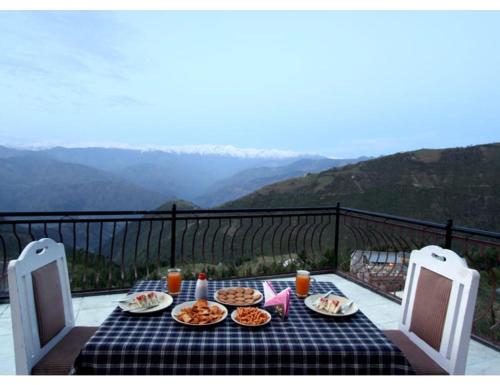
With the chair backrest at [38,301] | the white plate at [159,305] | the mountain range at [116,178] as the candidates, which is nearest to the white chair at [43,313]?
the chair backrest at [38,301]

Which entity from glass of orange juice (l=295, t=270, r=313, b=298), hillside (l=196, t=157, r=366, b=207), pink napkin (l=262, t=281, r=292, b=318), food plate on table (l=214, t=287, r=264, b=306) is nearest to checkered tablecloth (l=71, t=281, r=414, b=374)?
pink napkin (l=262, t=281, r=292, b=318)

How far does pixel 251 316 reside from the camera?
1328 millimetres

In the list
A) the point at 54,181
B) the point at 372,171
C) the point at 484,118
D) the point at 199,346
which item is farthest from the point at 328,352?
the point at 54,181

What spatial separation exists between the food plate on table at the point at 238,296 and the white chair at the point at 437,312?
0.77 m

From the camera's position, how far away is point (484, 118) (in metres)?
13.1

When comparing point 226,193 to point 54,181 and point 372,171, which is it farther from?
point 372,171

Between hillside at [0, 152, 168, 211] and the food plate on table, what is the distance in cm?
6541

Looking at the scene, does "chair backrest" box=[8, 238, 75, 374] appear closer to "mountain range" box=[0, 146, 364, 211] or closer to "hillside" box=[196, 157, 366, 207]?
"mountain range" box=[0, 146, 364, 211]

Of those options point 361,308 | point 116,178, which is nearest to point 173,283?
point 361,308

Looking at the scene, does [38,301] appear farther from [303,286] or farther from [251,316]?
[303,286]

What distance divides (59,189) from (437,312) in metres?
80.2

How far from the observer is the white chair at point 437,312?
1301mm

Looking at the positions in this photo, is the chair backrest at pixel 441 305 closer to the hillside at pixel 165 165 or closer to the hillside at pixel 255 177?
the hillside at pixel 255 177
